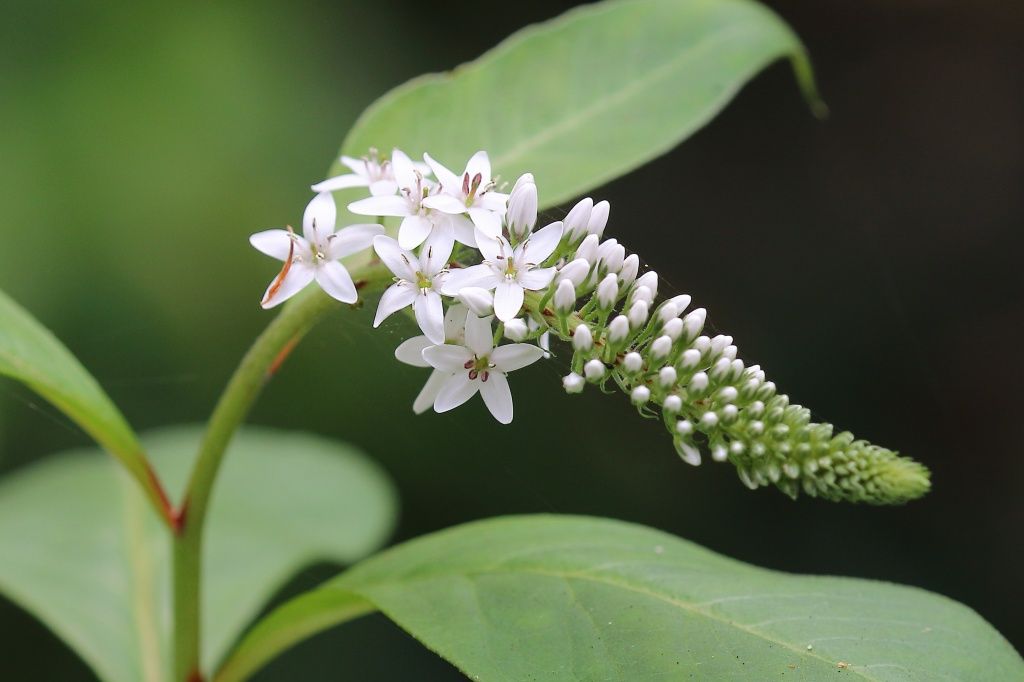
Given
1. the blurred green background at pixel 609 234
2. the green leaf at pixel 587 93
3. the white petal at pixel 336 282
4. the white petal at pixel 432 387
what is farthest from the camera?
the blurred green background at pixel 609 234

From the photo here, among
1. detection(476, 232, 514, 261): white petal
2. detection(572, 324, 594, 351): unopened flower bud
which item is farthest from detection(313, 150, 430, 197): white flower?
detection(572, 324, 594, 351): unopened flower bud

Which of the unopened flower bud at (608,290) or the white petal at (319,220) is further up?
the white petal at (319,220)

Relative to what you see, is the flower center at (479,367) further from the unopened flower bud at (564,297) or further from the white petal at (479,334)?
the unopened flower bud at (564,297)

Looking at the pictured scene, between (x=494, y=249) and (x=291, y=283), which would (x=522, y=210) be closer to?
(x=494, y=249)

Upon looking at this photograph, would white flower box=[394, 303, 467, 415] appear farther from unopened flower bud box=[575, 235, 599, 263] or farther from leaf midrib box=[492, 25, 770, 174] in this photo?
leaf midrib box=[492, 25, 770, 174]

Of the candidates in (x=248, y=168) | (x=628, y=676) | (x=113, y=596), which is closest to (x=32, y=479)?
(x=113, y=596)

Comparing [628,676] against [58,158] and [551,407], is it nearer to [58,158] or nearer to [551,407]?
[551,407]

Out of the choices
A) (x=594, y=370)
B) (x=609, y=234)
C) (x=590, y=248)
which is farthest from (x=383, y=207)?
(x=609, y=234)

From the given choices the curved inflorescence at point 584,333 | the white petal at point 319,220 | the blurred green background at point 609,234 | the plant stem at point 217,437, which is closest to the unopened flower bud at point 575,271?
the curved inflorescence at point 584,333
